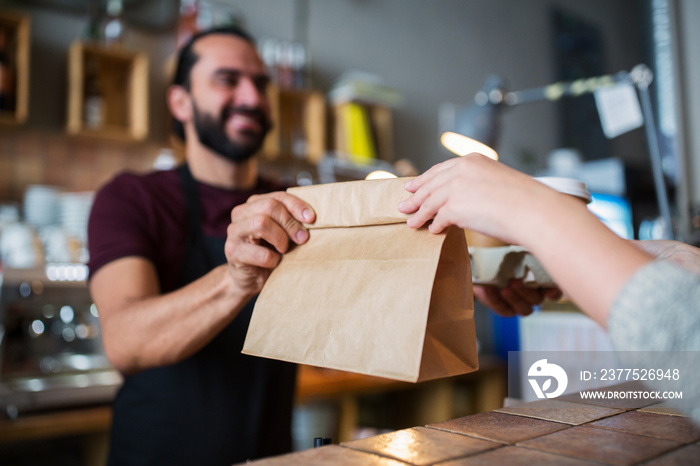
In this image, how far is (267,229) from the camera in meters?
0.71

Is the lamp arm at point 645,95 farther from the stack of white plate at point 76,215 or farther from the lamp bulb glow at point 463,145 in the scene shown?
the stack of white plate at point 76,215

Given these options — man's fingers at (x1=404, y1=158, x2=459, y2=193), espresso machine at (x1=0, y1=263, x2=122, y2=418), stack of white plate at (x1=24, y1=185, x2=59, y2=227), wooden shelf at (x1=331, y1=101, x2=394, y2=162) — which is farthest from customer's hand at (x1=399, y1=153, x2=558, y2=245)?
wooden shelf at (x1=331, y1=101, x2=394, y2=162)

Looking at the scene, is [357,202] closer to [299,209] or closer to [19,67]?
[299,209]

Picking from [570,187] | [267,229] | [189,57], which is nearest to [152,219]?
[189,57]

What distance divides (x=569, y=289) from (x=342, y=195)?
0.28 metres

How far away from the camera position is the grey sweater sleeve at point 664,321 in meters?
0.46

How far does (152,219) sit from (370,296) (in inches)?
35.5

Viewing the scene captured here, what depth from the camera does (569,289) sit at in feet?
1.70

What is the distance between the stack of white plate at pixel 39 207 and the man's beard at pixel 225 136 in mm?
1073

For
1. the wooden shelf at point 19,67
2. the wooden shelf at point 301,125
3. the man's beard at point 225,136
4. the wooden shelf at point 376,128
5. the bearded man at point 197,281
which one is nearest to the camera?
the bearded man at point 197,281

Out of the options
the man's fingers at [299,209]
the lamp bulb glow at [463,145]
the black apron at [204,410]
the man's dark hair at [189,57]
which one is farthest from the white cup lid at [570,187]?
the man's dark hair at [189,57]

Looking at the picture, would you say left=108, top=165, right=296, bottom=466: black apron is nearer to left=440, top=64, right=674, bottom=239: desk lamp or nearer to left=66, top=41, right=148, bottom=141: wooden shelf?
left=440, top=64, right=674, bottom=239: desk lamp

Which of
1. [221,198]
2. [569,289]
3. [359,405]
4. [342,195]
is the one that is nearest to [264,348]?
[342,195]

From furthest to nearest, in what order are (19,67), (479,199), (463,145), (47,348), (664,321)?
(19,67)
(47,348)
(463,145)
(479,199)
(664,321)
